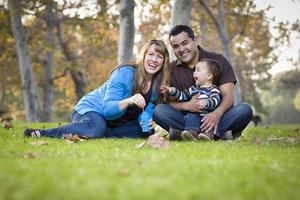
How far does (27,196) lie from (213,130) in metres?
4.17

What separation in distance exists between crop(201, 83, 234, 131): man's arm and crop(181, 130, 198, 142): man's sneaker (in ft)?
0.77

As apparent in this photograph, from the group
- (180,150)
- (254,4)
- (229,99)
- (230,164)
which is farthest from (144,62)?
(254,4)

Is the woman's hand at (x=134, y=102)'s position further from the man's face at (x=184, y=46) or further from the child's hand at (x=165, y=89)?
the man's face at (x=184, y=46)

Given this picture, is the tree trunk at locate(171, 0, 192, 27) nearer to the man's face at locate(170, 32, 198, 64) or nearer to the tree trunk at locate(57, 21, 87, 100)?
the man's face at locate(170, 32, 198, 64)

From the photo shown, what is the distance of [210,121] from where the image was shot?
19.8 ft

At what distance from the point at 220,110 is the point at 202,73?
0.65m

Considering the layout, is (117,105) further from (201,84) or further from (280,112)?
(280,112)

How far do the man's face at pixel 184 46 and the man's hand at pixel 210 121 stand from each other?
→ 3.70 ft

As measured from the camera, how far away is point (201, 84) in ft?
21.2

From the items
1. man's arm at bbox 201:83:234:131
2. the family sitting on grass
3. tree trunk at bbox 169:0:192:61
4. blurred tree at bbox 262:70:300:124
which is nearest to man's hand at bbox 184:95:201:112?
the family sitting on grass

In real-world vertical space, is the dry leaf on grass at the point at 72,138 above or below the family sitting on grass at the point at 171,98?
below

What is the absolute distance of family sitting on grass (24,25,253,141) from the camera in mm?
6195

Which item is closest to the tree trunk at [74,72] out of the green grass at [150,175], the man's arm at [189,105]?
the man's arm at [189,105]

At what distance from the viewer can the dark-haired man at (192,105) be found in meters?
6.22
